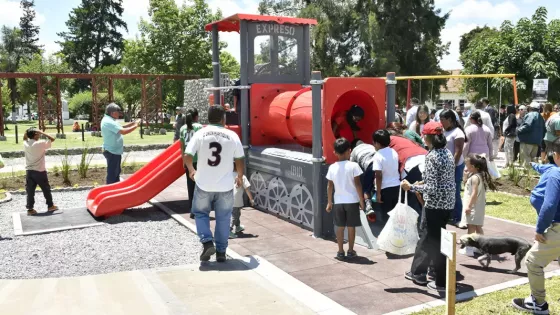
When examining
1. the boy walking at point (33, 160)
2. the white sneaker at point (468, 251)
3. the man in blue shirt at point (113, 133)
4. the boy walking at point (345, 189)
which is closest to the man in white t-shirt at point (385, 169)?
the boy walking at point (345, 189)

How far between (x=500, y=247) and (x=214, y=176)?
324 cm

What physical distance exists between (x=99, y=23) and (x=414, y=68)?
2202 inches

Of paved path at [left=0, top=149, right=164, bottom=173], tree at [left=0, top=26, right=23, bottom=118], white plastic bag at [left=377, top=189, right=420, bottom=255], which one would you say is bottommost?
paved path at [left=0, top=149, right=164, bottom=173]

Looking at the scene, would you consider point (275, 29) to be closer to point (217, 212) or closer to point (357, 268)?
point (217, 212)

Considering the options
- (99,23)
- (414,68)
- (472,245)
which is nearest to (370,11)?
(414,68)

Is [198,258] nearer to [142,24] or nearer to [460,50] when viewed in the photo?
[142,24]

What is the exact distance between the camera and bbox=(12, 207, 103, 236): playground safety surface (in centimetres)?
796

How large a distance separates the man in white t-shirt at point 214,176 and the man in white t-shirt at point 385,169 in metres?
1.65

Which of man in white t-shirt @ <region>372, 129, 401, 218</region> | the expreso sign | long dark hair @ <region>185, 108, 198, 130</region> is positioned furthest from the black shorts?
the expreso sign

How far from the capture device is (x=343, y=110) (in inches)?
321

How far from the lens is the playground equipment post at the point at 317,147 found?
708cm

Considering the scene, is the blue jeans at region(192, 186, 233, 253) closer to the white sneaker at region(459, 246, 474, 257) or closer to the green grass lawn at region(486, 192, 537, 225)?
the white sneaker at region(459, 246, 474, 257)

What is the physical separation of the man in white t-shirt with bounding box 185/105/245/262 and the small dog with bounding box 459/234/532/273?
9.32 ft

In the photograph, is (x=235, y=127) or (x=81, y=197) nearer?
(x=235, y=127)
